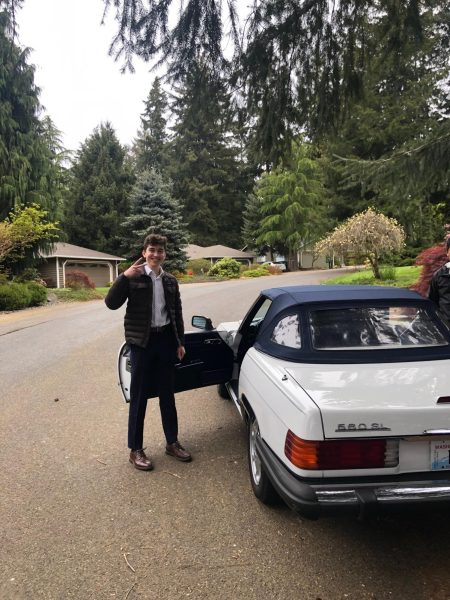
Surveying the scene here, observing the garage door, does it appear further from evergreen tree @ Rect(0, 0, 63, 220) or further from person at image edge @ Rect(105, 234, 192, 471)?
person at image edge @ Rect(105, 234, 192, 471)

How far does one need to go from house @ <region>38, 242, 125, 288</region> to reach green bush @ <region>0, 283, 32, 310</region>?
9278mm

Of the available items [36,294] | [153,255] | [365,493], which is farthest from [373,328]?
[36,294]

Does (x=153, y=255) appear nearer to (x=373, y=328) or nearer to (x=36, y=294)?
(x=373, y=328)

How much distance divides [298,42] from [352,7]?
2.55 ft

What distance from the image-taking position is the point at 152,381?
3875mm

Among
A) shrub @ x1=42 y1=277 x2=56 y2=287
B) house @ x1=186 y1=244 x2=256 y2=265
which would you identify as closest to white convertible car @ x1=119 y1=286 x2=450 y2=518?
shrub @ x1=42 y1=277 x2=56 y2=287

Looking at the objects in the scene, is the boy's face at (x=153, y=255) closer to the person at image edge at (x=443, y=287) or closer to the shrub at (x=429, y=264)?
the person at image edge at (x=443, y=287)

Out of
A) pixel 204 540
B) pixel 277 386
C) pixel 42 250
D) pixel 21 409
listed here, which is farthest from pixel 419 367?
pixel 42 250

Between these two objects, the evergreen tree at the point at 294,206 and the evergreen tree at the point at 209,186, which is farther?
the evergreen tree at the point at 209,186

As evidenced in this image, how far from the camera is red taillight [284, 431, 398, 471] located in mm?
2275

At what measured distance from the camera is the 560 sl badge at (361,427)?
2.25m

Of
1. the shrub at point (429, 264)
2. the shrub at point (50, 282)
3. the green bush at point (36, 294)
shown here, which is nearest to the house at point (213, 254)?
the shrub at point (50, 282)

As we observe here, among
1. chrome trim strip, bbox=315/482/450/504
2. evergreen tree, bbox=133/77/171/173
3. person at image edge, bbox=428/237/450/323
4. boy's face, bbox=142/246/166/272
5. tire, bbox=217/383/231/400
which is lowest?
tire, bbox=217/383/231/400

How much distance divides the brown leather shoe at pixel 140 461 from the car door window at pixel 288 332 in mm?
1462
